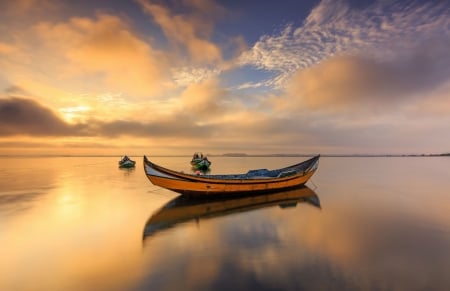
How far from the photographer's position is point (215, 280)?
6391mm

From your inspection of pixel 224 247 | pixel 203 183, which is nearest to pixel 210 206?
pixel 203 183

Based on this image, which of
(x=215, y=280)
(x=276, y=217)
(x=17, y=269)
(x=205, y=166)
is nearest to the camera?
(x=215, y=280)

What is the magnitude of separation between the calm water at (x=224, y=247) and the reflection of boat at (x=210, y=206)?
110 mm

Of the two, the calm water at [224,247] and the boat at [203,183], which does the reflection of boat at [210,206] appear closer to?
the calm water at [224,247]

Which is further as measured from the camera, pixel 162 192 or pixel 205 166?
pixel 205 166

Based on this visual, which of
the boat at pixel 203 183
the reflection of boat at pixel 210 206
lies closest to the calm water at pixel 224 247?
the reflection of boat at pixel 210 206

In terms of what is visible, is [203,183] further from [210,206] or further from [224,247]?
[224,247]

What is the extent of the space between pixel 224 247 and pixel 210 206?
651 cm

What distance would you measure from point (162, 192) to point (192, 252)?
1350cm

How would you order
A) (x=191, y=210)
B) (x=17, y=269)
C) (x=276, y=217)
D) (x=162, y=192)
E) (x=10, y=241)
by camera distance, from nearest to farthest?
(x=17, y=269)
(x=10, y=241)
(x=276, y=217)
(x=191, y=210)
(x=162, y=192)

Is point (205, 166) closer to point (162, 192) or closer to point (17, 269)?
point (162, 192)

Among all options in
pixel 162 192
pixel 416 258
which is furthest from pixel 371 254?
pixel 162 192

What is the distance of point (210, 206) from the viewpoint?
50.0 ft

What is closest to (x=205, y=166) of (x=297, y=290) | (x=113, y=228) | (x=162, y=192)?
(x=162, y=192)
